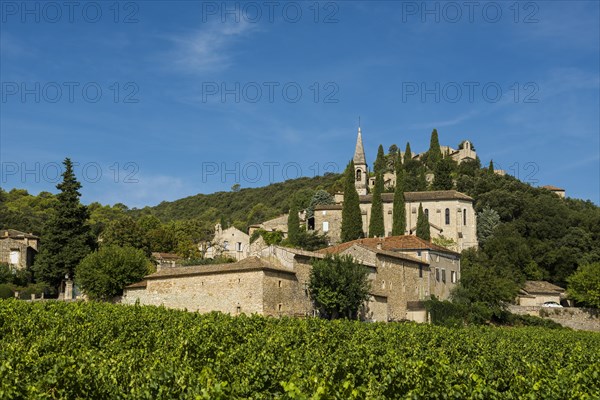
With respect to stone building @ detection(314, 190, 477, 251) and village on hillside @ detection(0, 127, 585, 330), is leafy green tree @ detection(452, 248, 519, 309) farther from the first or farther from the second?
stone building @ detection(314, 190, 477, 251)

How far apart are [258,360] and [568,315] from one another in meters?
48.8

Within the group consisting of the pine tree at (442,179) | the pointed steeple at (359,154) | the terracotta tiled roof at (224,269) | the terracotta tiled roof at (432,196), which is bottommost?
the terracotta tiled roof at (224,269)

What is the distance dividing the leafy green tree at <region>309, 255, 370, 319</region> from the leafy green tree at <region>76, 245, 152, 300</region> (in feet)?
40.9

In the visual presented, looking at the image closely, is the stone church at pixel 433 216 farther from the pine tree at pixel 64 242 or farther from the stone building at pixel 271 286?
the pine tree at pixel 64 242

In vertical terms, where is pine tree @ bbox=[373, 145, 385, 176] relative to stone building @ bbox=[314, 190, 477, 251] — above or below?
above

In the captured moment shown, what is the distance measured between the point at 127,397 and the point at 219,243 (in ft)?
225

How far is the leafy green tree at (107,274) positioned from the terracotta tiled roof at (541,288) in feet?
116

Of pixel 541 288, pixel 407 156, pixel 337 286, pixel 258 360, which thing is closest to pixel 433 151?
pixel 407 156

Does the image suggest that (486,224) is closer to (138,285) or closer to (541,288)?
(541,288)

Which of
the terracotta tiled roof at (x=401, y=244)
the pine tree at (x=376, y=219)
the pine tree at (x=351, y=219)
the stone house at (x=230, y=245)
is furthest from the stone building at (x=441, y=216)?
the terracotta tiled roof at (x=401, y=244)

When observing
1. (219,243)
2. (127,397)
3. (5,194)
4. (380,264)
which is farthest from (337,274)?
(5,194)

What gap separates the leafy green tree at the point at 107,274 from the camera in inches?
1857

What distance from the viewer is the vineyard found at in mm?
13445

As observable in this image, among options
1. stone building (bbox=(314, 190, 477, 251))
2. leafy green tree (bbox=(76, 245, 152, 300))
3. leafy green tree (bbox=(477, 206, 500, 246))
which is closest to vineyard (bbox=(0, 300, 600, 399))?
leafy green tree (bbox=(76, 245, 152, 300))
